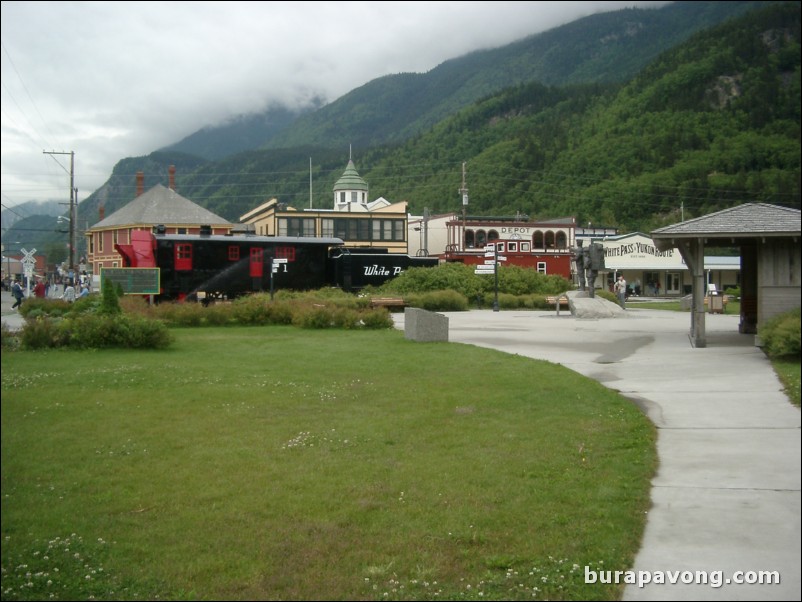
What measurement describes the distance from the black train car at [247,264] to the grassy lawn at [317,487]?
1822 centimetres

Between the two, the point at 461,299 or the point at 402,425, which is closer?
the point at 402,425

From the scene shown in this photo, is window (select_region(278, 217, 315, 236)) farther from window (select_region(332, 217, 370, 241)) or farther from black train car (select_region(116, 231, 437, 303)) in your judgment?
black train car (select_region(116, 231, 437, 303))

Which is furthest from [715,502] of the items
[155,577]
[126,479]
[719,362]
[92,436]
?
[719,362]

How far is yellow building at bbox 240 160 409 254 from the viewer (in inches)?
2475

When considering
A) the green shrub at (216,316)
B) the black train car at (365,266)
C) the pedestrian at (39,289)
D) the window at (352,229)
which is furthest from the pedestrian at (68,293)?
the window at (352,229)

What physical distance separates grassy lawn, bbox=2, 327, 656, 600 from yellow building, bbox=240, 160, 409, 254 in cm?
5089

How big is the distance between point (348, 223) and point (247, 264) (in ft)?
98.6

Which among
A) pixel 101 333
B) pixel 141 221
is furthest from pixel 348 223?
pixel 141 221

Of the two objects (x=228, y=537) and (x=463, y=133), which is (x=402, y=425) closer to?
(x=228, y=537)

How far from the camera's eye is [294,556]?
17.0 ft

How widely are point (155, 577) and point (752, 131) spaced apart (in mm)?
5007

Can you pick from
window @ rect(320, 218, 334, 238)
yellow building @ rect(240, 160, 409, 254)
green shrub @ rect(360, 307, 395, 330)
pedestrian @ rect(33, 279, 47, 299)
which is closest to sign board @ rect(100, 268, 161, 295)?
pedestrian @ rect(33, 279, 47, 299)

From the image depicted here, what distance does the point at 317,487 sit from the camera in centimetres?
681

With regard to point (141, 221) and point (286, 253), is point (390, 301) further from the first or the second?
point (141, 221)
